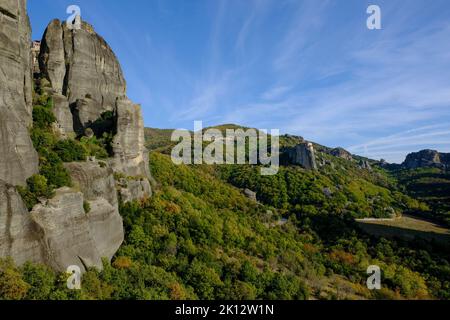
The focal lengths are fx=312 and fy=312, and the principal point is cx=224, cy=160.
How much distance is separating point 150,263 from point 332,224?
45896 millimetres

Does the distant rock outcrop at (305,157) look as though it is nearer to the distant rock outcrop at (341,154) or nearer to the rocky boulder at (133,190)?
the distant rock outcrop at (341,154)

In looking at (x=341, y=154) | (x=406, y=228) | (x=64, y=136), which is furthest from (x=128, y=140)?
(x=341, y=154)

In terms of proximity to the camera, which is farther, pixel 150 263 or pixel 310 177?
pixel 310 177

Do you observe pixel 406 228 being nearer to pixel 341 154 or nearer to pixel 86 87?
pixel 86 87

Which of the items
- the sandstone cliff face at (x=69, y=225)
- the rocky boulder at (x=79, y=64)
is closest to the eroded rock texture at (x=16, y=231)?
the sandstone cliff face at (x=69, y=225)

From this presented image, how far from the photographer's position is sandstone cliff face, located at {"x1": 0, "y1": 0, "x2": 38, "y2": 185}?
19.4 m

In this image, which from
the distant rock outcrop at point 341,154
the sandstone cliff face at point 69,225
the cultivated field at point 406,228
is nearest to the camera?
the sandstone cliff face at point 69,225

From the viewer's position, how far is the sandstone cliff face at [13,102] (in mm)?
19375

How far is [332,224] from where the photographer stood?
64.9 metres

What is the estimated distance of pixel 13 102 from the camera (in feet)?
70.6

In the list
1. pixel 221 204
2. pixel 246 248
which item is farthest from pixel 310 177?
pixel 246 248

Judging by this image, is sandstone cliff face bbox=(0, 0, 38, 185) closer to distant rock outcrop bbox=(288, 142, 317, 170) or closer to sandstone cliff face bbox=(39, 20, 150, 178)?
sandstone cliff face bbox=(39, 20, 150, 178)
